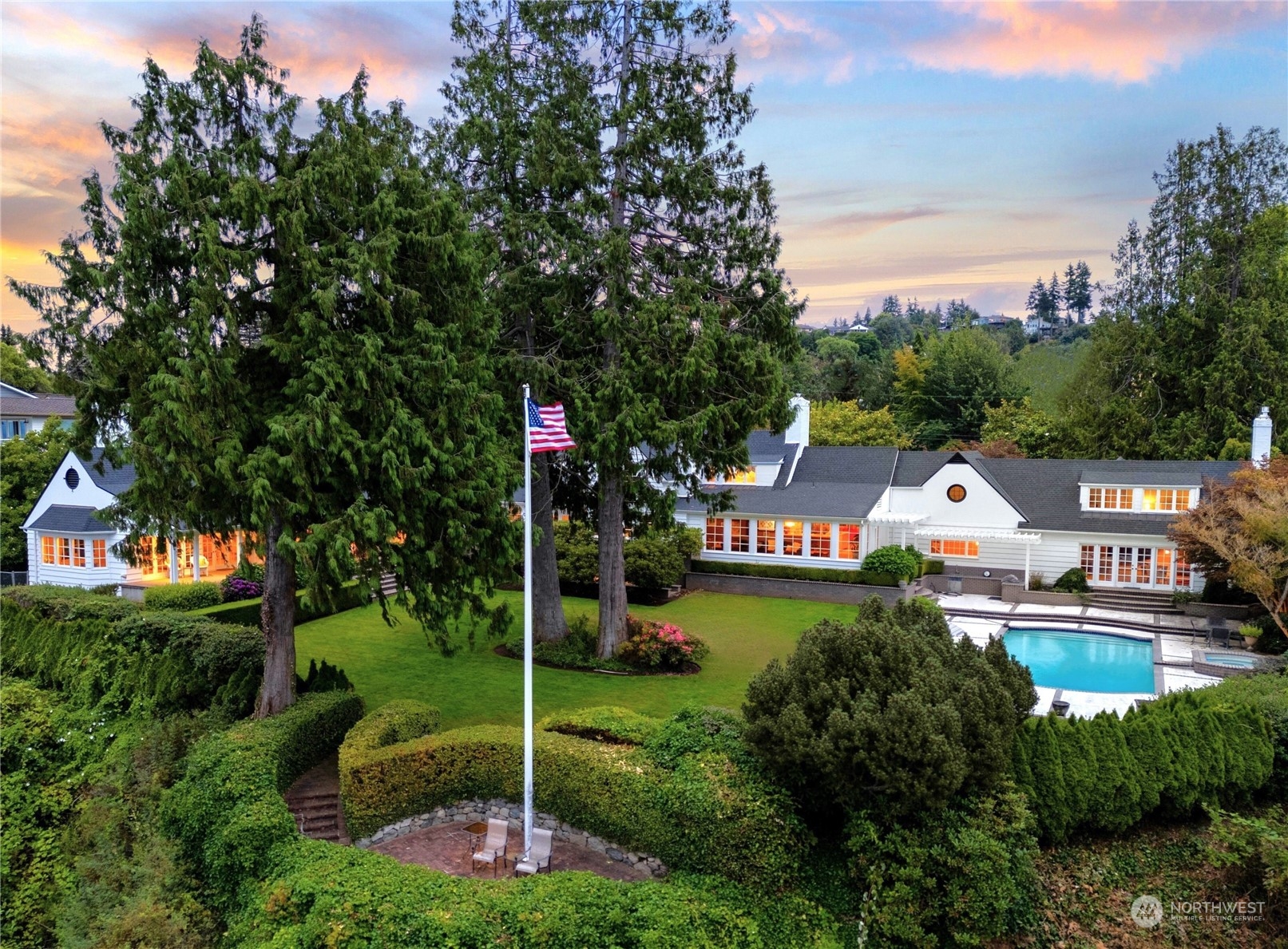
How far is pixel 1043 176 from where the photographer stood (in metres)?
25.2

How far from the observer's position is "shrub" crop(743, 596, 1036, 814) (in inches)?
345

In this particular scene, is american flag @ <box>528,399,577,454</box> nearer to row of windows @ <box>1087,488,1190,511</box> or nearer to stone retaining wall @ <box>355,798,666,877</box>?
stone retaining wall @ <box>355,798,666,877</box>

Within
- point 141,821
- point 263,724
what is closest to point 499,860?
point 263,724

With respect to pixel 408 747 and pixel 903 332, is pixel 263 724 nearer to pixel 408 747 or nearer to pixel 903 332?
pixel 408 747

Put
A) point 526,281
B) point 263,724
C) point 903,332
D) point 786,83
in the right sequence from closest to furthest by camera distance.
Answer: point 263,724 → point 526,281 → point 786,83 → point 903,332

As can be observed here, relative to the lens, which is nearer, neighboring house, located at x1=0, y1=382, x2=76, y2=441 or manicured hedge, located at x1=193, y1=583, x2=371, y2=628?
manicured hedge, located at x1=193, y1=583, x2=371, y2=628

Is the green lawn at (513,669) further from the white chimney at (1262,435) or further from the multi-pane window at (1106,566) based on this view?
the white chimney at (1262,435)

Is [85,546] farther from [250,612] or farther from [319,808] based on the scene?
[319,808]

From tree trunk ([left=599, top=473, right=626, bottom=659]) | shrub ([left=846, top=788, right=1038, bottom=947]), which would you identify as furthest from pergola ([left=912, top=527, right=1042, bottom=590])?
shrub ([left=846, top=788, right=1038, bottom=947])

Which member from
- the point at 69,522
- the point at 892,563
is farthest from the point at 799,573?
the point at 69,522

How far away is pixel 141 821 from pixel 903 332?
121 m

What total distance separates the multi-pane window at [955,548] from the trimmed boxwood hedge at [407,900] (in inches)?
923

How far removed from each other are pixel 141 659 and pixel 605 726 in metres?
11.2
